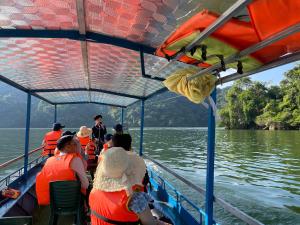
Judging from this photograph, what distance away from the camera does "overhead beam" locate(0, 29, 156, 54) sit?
3.39 metres

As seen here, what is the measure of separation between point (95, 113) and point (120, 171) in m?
91.9

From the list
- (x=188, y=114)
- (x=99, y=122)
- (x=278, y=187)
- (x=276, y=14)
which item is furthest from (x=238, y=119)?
(x=276, y=14)

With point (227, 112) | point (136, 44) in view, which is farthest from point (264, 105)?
point (136, 44)

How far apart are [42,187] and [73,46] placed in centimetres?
187

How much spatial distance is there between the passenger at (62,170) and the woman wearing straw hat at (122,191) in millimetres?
1009

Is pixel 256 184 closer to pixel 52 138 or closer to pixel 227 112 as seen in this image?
pixel 52 138

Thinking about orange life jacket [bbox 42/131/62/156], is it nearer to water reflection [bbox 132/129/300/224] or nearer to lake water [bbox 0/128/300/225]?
lake water [bbox 0/128/300/225]

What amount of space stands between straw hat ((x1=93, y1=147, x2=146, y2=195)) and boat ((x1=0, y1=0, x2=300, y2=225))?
86cm

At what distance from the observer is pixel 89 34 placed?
3.66 meters

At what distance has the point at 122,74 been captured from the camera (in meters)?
6.00

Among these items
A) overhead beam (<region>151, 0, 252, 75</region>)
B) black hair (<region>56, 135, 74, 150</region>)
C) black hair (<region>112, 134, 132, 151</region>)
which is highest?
overhead beam (<region>151, 0, 252, 75</region>)

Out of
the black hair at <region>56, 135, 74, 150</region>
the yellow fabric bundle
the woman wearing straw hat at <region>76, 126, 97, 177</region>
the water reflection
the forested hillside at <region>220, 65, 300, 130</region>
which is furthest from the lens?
the forested hillside at <region>220, 65, 300, 130</region>

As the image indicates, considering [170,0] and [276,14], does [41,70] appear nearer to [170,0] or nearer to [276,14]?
[170,0]

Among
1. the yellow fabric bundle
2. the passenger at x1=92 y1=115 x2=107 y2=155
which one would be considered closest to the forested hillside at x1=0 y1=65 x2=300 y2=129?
the passenger at x1=92 y1=115 x2=107 y2=155
